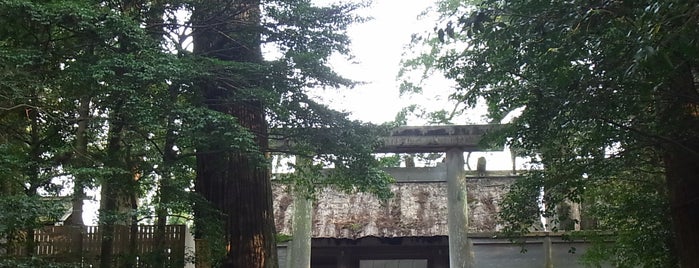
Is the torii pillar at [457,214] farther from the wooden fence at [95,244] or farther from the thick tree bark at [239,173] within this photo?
the wooden fence at [95,244]

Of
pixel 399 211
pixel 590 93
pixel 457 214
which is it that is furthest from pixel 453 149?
pixel 590 93

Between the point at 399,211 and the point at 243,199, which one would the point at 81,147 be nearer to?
the point at 243,199

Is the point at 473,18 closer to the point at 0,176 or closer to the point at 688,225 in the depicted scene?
the point at 688,225

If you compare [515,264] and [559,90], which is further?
[515,264]

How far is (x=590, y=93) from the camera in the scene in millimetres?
4883

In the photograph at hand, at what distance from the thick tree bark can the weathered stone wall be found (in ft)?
17.5

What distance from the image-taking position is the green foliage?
4.20m

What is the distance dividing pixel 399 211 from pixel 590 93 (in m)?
7.80

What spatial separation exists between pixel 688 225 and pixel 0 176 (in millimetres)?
6021

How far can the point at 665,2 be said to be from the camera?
3531mm

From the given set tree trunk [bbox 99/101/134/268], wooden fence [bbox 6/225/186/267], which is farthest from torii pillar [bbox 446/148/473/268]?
tree trunk [bbox 99/101/134/268]

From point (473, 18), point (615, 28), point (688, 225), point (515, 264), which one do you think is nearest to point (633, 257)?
point (688, 225)

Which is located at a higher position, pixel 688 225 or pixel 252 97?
pixel 252 97

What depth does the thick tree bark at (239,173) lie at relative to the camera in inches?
251
